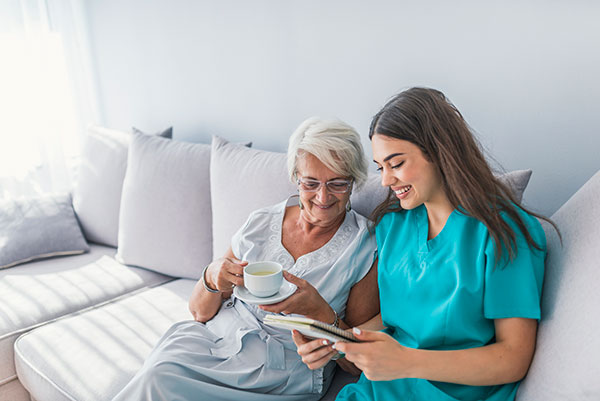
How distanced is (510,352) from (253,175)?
3.67 feet

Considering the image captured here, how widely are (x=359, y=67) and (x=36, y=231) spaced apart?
66.8 inches

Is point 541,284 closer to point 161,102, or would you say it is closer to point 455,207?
point 455,207

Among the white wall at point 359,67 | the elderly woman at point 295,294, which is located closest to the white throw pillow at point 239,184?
the elderly woman at point 295,294

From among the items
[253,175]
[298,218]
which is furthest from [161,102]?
[298,218]

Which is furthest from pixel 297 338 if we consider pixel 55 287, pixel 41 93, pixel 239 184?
pixel 41 93

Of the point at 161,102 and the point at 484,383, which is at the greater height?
the point at 161,102

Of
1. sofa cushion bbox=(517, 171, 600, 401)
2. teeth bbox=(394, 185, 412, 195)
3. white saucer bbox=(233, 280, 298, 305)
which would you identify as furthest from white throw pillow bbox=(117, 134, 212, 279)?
sofa cushion bbox=(517, 171, 600, 401)

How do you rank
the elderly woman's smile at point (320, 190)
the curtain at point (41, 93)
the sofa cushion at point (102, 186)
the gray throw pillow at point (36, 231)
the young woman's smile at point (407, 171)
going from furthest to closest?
the curtain at point (41, 93) → the sofa cushion at point (102, 186) → the gray throw pillow at point (36, 231) → the elderly woman's smile at point (320, 190) → the young woman's smile at point (407, 171)

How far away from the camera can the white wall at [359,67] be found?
1494 mm

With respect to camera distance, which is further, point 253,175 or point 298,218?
point 253,175

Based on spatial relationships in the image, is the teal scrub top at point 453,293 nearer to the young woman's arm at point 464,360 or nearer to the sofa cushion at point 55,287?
the young woman's arm at point 464,360

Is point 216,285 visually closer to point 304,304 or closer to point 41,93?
point 304,304

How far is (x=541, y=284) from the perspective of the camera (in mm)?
1127

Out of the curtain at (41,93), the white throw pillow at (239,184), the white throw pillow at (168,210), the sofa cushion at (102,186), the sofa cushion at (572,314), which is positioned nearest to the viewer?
the sofa cushion at (572,314)
